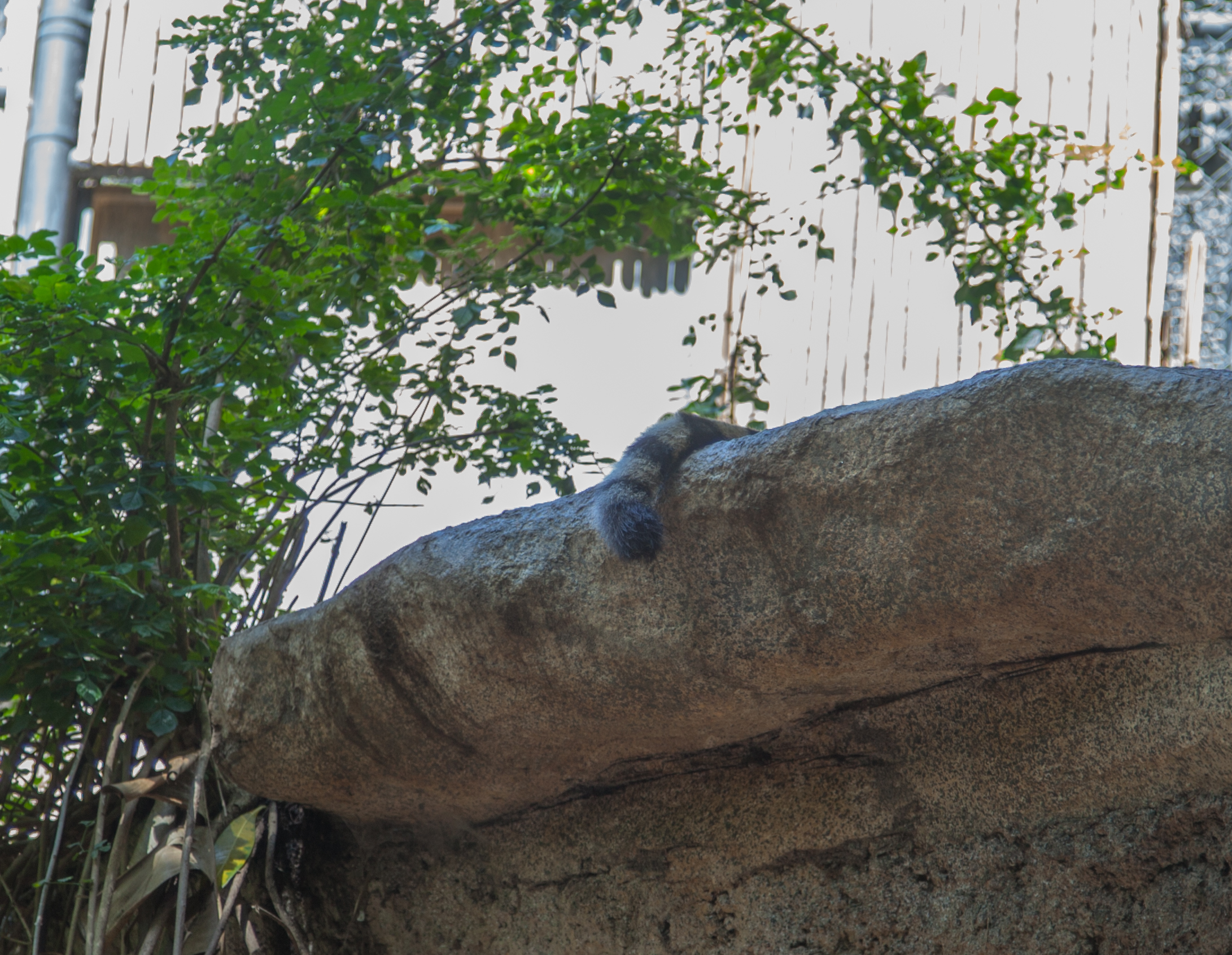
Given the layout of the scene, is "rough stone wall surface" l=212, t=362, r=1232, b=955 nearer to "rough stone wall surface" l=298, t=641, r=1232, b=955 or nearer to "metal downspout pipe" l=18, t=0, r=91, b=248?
"rough stone wall surface" l=298, t=641, r=1232, b=955

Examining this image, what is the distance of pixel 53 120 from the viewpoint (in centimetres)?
473

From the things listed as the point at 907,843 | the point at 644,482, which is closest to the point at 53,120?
the point at 644,482

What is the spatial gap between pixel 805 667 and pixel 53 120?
4451 mm

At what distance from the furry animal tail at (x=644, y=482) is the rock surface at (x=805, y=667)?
0.19ft

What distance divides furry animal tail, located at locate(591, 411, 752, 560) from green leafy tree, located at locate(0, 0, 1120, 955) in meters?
1.27

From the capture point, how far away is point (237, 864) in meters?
2.77

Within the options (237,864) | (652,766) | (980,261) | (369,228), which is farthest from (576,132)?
(237,864)

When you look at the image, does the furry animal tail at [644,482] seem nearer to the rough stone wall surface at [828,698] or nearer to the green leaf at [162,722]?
the rough stone wall surface at [828,698]

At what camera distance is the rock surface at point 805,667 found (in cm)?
152

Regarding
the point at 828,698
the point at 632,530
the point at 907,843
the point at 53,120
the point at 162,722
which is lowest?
the point at 907,843

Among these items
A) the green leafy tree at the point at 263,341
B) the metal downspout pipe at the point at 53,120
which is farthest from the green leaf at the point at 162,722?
Answer: the metal downspout pipe at the point at 53,120

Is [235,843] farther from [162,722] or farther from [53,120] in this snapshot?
[53,120]

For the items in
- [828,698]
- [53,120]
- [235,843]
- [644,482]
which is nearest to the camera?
[644,482]

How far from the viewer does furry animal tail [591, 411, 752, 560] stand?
1682mm
